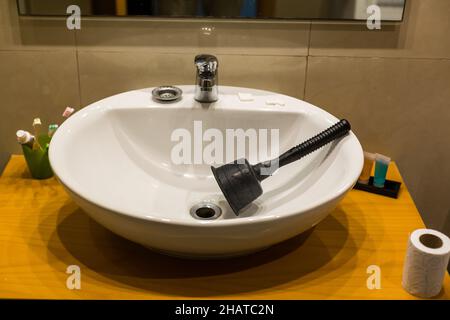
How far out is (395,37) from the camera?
126 centimetres

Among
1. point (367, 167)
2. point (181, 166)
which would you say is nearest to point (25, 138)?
point (181, 166)

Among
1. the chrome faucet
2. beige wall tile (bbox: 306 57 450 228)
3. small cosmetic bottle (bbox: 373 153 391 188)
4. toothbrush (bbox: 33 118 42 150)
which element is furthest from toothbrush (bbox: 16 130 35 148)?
small cosmetic bottle (bbox: 373 153 391 188)

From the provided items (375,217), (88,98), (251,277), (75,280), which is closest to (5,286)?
(75,280)

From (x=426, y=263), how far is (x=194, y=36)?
0.69m

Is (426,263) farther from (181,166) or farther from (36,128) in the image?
(36,128)

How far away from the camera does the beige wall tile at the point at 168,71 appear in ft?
4.21

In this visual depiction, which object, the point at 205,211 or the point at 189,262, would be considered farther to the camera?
the point at 205,211

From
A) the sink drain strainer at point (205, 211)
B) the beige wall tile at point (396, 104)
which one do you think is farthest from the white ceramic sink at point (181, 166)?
the beige wall tile at point (396, 104)

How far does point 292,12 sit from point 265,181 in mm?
374

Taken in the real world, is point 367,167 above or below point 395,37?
below

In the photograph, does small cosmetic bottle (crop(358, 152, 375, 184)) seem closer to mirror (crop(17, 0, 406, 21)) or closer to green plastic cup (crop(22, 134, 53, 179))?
mirror (crop(17, 0, 406, 21))

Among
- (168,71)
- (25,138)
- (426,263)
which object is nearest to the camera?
(426,263)

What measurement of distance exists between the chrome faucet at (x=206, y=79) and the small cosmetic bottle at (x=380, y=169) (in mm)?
378

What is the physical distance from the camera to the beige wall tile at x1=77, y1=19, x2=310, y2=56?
49.1 inches
